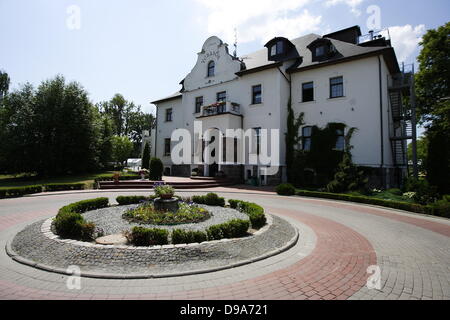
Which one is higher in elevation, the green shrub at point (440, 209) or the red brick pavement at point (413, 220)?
the green shrub at point (440, 209)

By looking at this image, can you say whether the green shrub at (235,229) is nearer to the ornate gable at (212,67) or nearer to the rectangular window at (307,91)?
the rectangular window at (307,91)

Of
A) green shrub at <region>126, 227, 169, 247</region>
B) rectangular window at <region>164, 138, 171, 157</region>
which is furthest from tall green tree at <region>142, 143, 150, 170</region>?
green shrub at <region>126, 227, 169, 247</region>

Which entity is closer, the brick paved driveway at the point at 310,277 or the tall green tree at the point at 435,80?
the brick paved driveway at the point at 310,277

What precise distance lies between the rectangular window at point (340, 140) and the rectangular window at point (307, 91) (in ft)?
13.0

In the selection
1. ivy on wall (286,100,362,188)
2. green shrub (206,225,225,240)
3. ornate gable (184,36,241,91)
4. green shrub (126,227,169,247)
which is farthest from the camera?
ornate gable (184,36,241,91)

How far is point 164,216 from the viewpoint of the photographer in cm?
740

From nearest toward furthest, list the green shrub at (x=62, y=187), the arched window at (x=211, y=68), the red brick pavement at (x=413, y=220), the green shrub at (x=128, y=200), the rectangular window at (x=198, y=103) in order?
the red brick pavement at (x=413, y=220)
the green shrub at (x=128, y=200)
the green shrub at (x=62, y=187)
the arched window at (x=211, y=68)
the rectangular window at (x=198, y=103)

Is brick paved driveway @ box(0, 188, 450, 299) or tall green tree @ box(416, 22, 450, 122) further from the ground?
tall green tree @ box(416, 22, 450, 122)

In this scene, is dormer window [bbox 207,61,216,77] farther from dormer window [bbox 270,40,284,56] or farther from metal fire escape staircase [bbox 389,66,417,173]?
metal fire escape staircase [bbox 389,66,417,173]

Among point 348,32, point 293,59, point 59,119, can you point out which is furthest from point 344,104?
point 59,119

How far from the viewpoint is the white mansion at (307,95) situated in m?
16.9

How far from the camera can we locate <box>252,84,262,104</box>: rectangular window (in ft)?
70.9

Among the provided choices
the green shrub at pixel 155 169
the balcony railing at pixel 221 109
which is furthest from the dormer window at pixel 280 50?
the green shrub at pixel 155 169

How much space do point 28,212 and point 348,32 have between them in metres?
27.9
